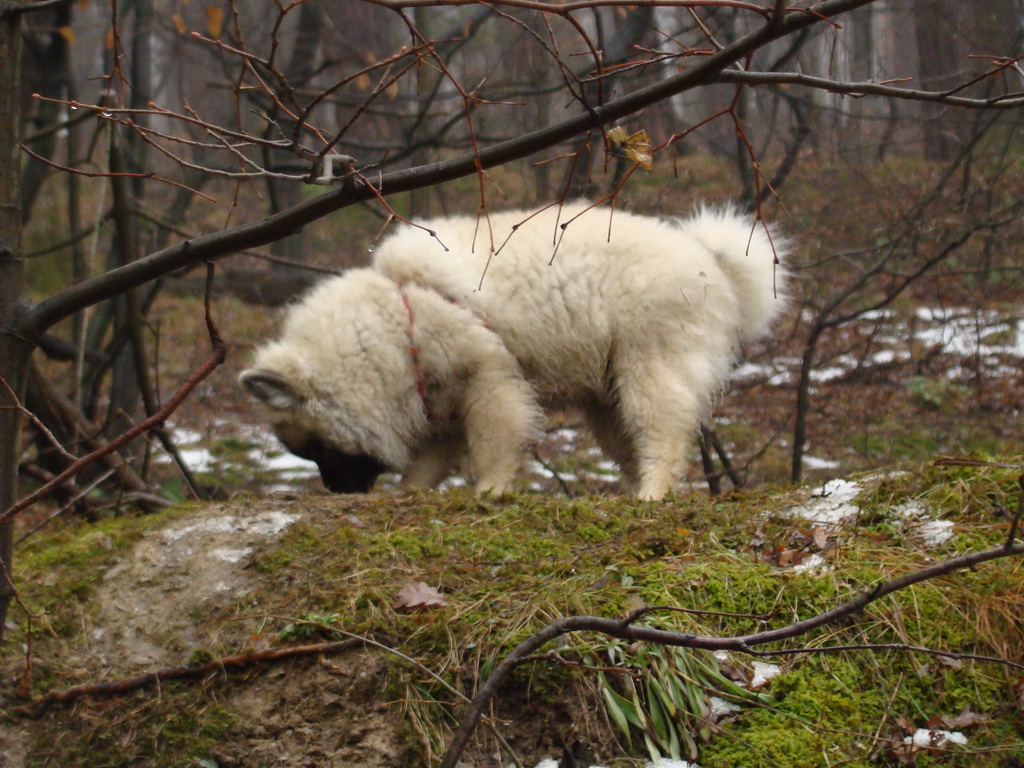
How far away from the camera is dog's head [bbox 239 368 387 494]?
17.8 ft

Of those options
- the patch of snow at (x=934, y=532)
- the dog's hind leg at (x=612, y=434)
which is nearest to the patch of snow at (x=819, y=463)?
the dog's hind leg at (x=612, y=434)

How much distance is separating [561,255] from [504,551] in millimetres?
2339

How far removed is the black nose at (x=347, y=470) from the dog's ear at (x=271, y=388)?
400 millimetres

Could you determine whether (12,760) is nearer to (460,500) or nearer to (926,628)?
(460,500)

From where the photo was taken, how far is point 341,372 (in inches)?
218

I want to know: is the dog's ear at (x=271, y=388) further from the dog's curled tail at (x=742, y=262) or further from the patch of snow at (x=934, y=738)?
the patch of snow at (x=934, y=738)

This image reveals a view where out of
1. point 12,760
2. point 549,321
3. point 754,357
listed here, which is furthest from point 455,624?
point 754,357

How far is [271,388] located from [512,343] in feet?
4.56

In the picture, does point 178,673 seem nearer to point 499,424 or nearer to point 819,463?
point 499,424

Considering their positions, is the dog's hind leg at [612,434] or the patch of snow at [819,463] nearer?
the dog's hind leg at [612,434]

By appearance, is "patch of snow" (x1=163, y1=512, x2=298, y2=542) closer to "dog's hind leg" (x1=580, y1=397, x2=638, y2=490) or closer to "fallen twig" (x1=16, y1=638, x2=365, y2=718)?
"fallen twig" (x1=16, y1=638, x2=365, y2=718)

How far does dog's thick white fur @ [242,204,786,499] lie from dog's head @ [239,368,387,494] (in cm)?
1

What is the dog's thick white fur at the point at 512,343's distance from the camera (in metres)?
5.42

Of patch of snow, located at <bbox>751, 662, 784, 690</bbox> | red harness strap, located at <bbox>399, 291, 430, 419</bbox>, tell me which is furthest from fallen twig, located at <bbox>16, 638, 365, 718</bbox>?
red harness strap, located at <bbox>399, 291, 430, 419</bbox>
